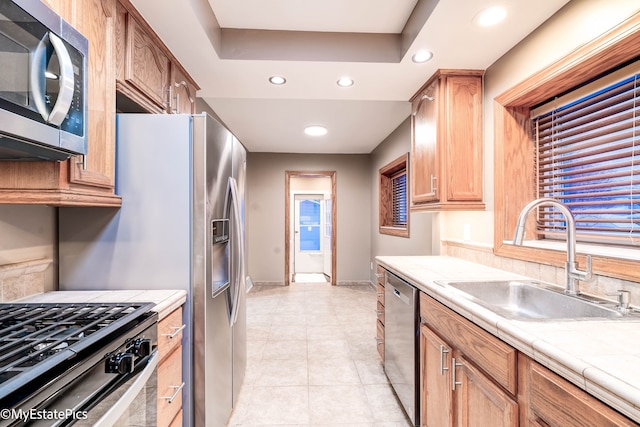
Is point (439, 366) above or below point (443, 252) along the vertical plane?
below

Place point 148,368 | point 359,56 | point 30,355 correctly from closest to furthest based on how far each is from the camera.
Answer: point 30,355 → point 148,368 → point 359,56

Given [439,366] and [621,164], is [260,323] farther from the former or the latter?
[621,164]

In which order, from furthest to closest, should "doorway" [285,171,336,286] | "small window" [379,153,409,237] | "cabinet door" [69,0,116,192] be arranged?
"doorway" [285,171,336,286] → "small window" [379,153,409,237] → "cabinet door" [69,0,116,192]

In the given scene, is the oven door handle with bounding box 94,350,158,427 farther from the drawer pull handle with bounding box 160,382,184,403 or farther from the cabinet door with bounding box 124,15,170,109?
the cabinet door with bounding box 124,15,170,109

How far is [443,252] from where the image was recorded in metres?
2.60

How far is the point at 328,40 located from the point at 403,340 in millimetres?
1976

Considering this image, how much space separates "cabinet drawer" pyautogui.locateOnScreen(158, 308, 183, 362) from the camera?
3.96ft

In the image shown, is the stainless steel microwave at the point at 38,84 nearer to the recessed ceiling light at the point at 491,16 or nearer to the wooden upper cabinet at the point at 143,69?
the wooden upper cabinet at the point at 143,69

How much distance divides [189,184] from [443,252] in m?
2.10

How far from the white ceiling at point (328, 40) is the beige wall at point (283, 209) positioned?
287 cm

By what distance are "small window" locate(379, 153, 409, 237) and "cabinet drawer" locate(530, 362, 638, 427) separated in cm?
322

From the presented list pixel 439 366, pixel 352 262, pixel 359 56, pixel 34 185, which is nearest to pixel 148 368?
pixel 34 185

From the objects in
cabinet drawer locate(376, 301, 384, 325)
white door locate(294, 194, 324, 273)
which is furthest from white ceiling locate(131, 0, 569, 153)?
white door locate(294, 194, 324, 273)

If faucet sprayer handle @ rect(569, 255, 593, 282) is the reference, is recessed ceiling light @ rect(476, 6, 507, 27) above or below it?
above
